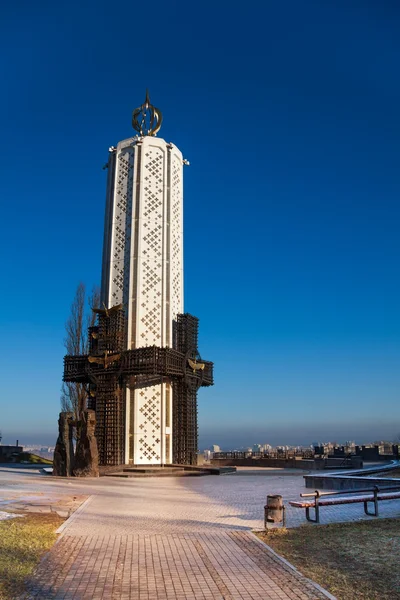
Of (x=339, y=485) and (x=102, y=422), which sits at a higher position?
(x=102, y=422)

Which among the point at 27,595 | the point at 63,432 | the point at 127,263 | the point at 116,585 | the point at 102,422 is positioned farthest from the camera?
the point at 127,263

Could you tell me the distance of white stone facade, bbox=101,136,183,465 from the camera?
28.6 metres

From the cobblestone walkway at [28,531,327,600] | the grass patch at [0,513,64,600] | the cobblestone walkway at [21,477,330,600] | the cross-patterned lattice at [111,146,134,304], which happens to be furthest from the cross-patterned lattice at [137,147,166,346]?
the cobblestone walkway at [28,531,327,600]

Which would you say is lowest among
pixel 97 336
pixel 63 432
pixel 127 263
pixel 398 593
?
pixel 398 593

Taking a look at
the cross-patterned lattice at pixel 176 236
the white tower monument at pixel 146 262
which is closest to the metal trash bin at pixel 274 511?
the white tower monument at pixel 146 262

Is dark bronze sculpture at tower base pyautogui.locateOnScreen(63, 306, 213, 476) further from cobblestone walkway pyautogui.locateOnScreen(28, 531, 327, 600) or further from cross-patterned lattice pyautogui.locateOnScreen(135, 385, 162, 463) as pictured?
cobblestone walkway pyautogui.locateOnScreen(28, 531, 327, 600)

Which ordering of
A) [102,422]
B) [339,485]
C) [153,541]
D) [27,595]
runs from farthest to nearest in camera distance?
[102,422]
[339,485]
[153,541]
[27,595]

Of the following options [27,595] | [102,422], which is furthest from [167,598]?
[102,422]

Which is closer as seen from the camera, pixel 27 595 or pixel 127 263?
pixel 27 595

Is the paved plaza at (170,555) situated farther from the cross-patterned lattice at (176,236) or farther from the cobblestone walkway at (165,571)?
the cross-patterned lattice at (176,236)

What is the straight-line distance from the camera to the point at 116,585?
5820 mm

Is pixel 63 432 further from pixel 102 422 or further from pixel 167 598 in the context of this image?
pixel 167 598

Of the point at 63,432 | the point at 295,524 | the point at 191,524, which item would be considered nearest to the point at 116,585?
Result: the point at 191,524

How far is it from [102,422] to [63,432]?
4.28 m
